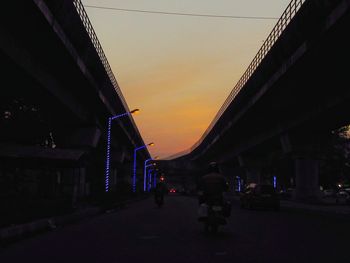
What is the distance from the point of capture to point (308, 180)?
44719 millimetres

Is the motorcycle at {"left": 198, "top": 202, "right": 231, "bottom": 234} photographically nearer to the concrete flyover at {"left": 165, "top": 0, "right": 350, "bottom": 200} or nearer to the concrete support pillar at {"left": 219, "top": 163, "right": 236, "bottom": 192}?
the concrete flyover at {"left": 165, "top": 0, "right": 350, "bottom": 200}

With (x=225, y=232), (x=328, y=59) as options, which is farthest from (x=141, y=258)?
(x=328, y=59)

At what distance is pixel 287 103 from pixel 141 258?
94.9 ft

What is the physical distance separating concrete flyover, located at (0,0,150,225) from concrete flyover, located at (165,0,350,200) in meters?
10.4

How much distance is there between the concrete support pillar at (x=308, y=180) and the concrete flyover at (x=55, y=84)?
16485 mm

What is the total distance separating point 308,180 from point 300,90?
14395mm

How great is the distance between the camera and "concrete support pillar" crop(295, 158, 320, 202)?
4459cm

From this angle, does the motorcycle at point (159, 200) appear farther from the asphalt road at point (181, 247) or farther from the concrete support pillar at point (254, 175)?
the concrete support pillar at point (254, 175)

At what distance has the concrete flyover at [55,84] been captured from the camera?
20359 mm

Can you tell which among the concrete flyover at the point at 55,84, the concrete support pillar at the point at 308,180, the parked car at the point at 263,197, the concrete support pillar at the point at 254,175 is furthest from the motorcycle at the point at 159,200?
the concrete support pillar at the point at 254,175

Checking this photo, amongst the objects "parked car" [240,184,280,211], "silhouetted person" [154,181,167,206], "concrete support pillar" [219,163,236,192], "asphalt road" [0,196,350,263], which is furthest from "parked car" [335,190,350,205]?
"asphalt road" [0,196,350,263]

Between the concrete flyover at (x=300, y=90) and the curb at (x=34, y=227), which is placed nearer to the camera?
the curb at (x=34, y=227)

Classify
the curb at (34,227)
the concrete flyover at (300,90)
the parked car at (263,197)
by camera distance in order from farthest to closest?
the parked car at (263,197)
the concrete flyover at (300,90)
the curb at (34,227)

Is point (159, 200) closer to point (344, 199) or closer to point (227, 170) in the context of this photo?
point (344, 199)
